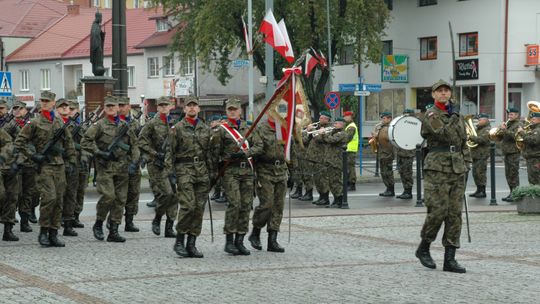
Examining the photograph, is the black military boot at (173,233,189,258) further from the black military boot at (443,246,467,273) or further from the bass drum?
the bass drum

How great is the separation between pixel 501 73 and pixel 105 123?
127ft

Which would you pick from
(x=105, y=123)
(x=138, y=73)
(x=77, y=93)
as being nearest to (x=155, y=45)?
(x=138, y=73)

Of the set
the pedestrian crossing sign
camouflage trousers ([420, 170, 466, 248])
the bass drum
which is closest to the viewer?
camouflage trousers ([420, 170, 466, 248])

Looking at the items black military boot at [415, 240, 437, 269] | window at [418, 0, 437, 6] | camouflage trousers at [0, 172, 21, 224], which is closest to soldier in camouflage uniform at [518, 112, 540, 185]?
black military boot at [415, 240, 437, 269]

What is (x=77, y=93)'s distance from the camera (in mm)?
73875

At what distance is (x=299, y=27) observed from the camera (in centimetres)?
4594

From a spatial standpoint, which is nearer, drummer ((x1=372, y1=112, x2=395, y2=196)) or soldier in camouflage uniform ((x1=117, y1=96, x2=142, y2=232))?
soldier in camouflage uniform ((x1=117, y1=96, x2=142, y2=232))

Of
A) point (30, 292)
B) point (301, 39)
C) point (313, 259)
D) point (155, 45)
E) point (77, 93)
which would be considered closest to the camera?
point (30, 292)

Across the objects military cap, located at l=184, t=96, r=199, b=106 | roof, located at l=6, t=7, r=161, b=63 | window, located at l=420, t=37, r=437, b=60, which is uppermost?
roof, located at l=6, t=7, r=161, b=63

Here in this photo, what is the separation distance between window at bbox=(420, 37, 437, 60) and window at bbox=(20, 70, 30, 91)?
35.4 m

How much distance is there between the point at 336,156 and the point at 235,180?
8428 mm

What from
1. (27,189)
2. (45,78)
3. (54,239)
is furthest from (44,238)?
(45,78)

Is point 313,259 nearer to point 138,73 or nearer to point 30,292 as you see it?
point 30,292

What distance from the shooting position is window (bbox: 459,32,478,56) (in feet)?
172
